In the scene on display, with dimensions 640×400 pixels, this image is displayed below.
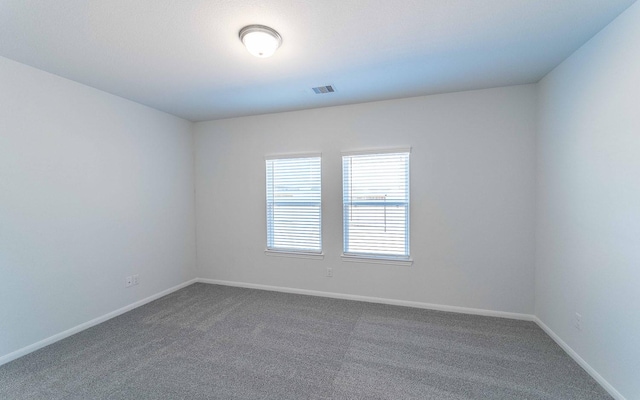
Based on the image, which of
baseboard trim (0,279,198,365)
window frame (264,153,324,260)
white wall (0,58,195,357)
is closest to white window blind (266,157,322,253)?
window frame (264,153,324,260)

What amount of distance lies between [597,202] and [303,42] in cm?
269

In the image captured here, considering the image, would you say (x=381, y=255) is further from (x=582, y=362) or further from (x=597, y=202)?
(x=597, y=202)

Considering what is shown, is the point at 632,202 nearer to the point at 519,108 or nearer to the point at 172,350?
the point at 519,108

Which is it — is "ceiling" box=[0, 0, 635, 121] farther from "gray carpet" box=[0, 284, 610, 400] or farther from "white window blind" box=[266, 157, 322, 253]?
"gray carpet" box=[0, 284, 610, 400]

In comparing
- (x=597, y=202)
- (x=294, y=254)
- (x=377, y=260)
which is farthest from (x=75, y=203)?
(x=597, y=202)

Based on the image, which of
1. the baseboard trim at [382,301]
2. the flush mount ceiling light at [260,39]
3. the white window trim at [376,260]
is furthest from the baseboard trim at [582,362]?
the flush mount ceiling light at [260,39]

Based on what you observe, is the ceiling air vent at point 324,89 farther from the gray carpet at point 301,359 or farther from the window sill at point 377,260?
the gray carpet at point 301,359

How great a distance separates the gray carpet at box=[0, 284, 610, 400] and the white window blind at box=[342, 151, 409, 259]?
32.2 inches

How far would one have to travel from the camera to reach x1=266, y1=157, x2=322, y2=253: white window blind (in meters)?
3.88

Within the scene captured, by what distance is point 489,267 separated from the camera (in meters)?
3.16

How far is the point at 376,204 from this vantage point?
11.7 ft

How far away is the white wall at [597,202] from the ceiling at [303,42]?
11.0 inches

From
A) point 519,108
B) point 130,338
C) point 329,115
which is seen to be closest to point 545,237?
point 519,108

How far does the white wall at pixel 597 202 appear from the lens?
1.80m
